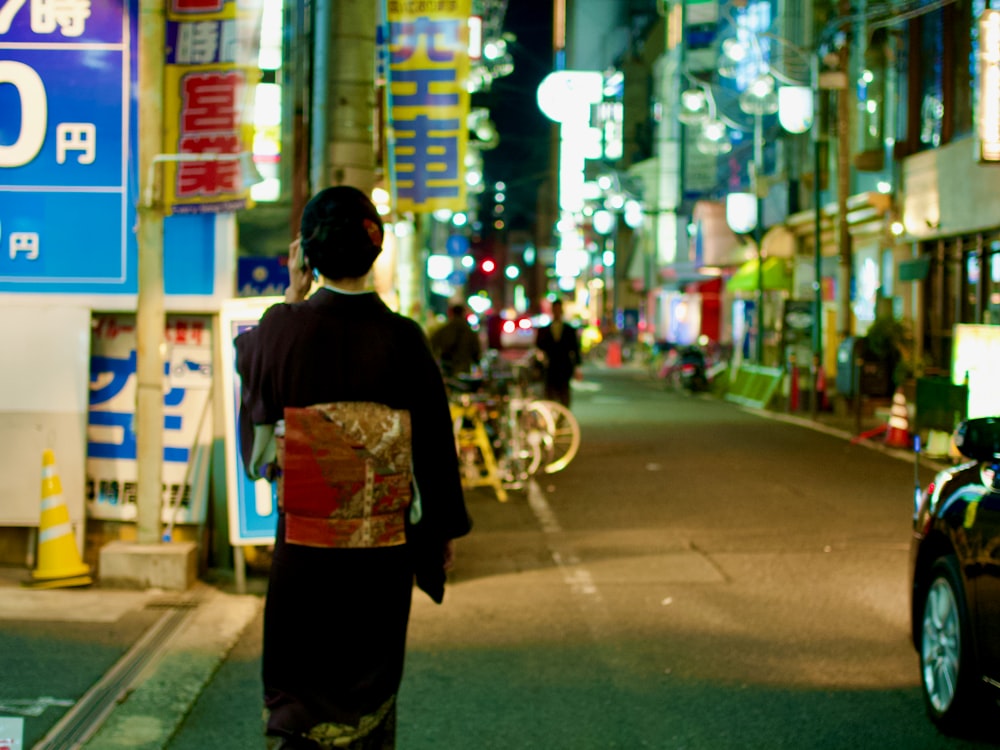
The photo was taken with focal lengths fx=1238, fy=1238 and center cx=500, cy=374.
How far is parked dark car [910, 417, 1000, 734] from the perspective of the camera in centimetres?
477

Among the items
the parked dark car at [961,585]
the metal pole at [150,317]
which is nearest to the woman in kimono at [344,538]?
the parked dark car at [961,585]

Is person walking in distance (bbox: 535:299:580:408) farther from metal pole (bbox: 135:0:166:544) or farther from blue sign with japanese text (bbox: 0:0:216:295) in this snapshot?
metal pole (bbox: 135:0:166:544)

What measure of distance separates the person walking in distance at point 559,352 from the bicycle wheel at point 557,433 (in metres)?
1.95

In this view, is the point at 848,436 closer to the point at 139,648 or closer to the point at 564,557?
the point at 564,557

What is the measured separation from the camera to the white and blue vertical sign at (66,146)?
8.20 metres

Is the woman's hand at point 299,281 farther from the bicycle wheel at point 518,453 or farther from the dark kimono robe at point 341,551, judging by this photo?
the bicycle wheel at point 518,453

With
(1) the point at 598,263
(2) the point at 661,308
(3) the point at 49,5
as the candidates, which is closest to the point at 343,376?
(3) the point at 49,5

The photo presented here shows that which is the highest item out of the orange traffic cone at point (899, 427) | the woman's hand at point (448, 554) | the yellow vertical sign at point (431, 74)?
the yellow vertical sign at point (431, 74)

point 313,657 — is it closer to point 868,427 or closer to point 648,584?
point 648,584

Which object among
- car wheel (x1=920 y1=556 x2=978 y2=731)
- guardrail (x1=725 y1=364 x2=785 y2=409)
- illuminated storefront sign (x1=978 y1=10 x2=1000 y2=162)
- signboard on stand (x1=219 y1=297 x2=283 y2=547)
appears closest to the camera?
car wheel (x1=920 y1=556 x2=978 y2=731)

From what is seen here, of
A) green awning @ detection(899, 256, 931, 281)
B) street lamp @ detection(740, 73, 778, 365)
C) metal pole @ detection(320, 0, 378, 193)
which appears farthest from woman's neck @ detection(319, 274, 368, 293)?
street lamp @ detection(740, 73, 778, 365)

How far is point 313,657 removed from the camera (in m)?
3.61

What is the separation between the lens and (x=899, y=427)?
A: 17875 millimetres

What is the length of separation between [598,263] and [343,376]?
80008 mm
